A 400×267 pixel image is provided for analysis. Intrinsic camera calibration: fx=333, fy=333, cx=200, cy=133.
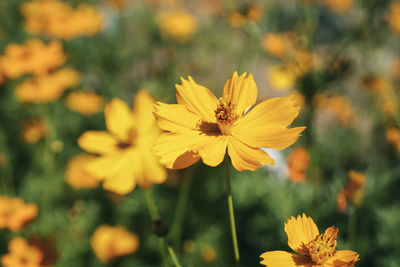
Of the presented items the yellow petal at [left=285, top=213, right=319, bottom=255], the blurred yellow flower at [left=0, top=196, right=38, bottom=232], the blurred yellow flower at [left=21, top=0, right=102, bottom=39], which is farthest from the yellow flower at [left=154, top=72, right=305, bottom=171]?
the blurred yellow flower at [left=21, top=0, right=102, bottom=39]

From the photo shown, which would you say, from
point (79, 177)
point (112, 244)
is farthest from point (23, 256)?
point (79, 177)

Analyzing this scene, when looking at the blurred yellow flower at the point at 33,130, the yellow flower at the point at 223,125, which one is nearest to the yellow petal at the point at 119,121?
the yellow flower at the point at 223,125

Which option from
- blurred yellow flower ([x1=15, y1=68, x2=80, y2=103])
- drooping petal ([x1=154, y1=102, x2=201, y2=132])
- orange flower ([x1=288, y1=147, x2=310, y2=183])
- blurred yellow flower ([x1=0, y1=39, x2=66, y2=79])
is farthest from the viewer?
blurred yellow flower ([x1=15, y1=68, x2=80, y2=103])

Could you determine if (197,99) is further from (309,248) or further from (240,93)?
(309,248)

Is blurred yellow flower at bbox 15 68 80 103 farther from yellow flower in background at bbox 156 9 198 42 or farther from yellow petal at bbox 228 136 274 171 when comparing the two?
yellow petal at bbox 228 136 274 171

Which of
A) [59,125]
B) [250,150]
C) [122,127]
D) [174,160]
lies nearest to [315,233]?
[250,150]

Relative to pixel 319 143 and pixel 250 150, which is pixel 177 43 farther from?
pixel 250 150

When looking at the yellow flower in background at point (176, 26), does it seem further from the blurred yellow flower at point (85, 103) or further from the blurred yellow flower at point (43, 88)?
the blurred yellow flower at point (43, 88)
